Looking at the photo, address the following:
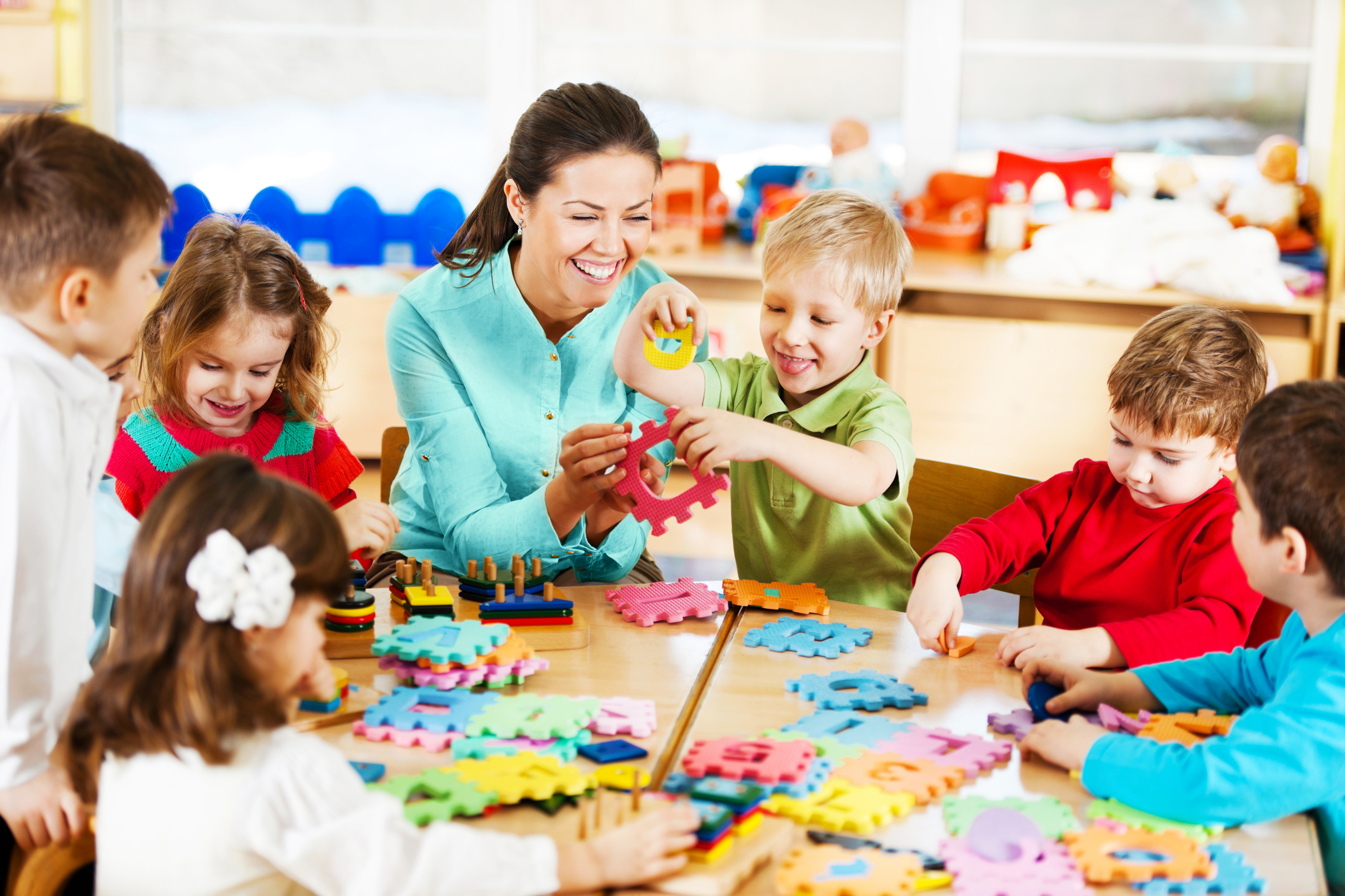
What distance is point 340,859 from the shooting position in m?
0.89

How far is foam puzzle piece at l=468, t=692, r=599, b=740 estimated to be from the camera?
1.15 m

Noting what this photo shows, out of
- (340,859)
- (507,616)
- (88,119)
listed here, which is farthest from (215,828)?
(88,119)

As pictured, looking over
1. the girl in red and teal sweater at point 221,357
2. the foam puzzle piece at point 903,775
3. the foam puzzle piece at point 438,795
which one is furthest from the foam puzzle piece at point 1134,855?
the girl in red and teal sweater at point 221,357

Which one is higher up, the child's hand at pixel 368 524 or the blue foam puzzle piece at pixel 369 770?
the child's hand at pixel 368 524

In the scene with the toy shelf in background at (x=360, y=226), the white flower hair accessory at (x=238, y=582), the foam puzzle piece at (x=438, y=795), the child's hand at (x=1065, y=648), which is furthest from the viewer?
the toy shelf in background at (x=360, y=226)

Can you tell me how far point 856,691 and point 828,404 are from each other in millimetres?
559

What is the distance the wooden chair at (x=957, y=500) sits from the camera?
1812mm

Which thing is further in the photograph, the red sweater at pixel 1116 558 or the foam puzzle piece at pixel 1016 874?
the red sweater at pixel 1116 558

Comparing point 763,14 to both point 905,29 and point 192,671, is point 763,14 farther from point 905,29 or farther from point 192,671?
point 192,671

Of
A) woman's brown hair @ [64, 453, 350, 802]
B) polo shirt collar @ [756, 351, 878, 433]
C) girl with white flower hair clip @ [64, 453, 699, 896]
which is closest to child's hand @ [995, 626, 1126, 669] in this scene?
polo shirt collar @ [756, 351, 878, 433]

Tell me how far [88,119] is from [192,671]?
439 centimetres

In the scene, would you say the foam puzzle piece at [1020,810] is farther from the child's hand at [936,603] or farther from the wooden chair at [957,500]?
the wooden chair at [957,500]

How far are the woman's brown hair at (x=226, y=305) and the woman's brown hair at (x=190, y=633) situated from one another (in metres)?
0.84

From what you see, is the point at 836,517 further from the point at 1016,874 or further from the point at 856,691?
the point at 1016,874
